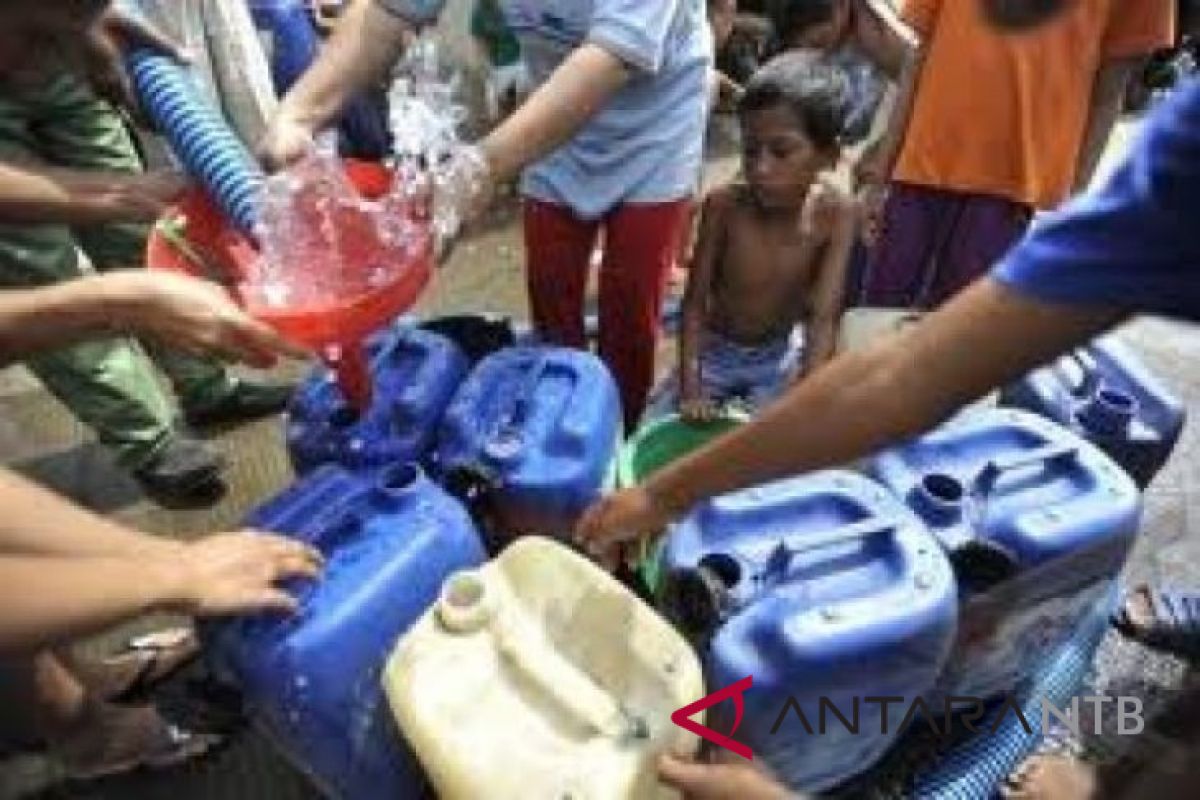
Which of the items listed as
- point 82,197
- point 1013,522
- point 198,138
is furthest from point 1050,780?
point 82,197

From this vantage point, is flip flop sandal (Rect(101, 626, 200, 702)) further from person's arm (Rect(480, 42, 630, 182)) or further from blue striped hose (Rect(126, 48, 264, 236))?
person's arm (Rect(480, 42, 630, 182))

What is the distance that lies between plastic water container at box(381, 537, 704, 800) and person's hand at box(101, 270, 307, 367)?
453 millimetres

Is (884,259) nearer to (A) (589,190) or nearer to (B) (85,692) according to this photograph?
(A) (589,190)

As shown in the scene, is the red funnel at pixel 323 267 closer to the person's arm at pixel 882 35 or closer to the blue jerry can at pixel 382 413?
the blue jerry can at pixel 382 413

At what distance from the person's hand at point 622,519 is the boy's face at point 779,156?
109cm

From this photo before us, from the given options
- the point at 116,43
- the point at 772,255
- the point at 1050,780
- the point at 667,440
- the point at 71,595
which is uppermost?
the point at 116,43

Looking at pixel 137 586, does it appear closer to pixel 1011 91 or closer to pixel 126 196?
pixel 126 196

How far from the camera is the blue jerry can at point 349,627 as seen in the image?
1.68m

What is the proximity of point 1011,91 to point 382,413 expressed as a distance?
5.08 feet

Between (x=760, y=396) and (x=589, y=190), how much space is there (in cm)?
63

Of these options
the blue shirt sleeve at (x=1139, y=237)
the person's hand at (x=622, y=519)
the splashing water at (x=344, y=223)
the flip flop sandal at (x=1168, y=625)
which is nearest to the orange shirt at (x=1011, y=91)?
the flip flop sandal at (x=1168, y=625)

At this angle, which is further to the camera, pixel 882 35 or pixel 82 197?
pixel 882 35

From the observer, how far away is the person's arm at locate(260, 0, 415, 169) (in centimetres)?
225

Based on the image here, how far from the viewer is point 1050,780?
6.52 feet
